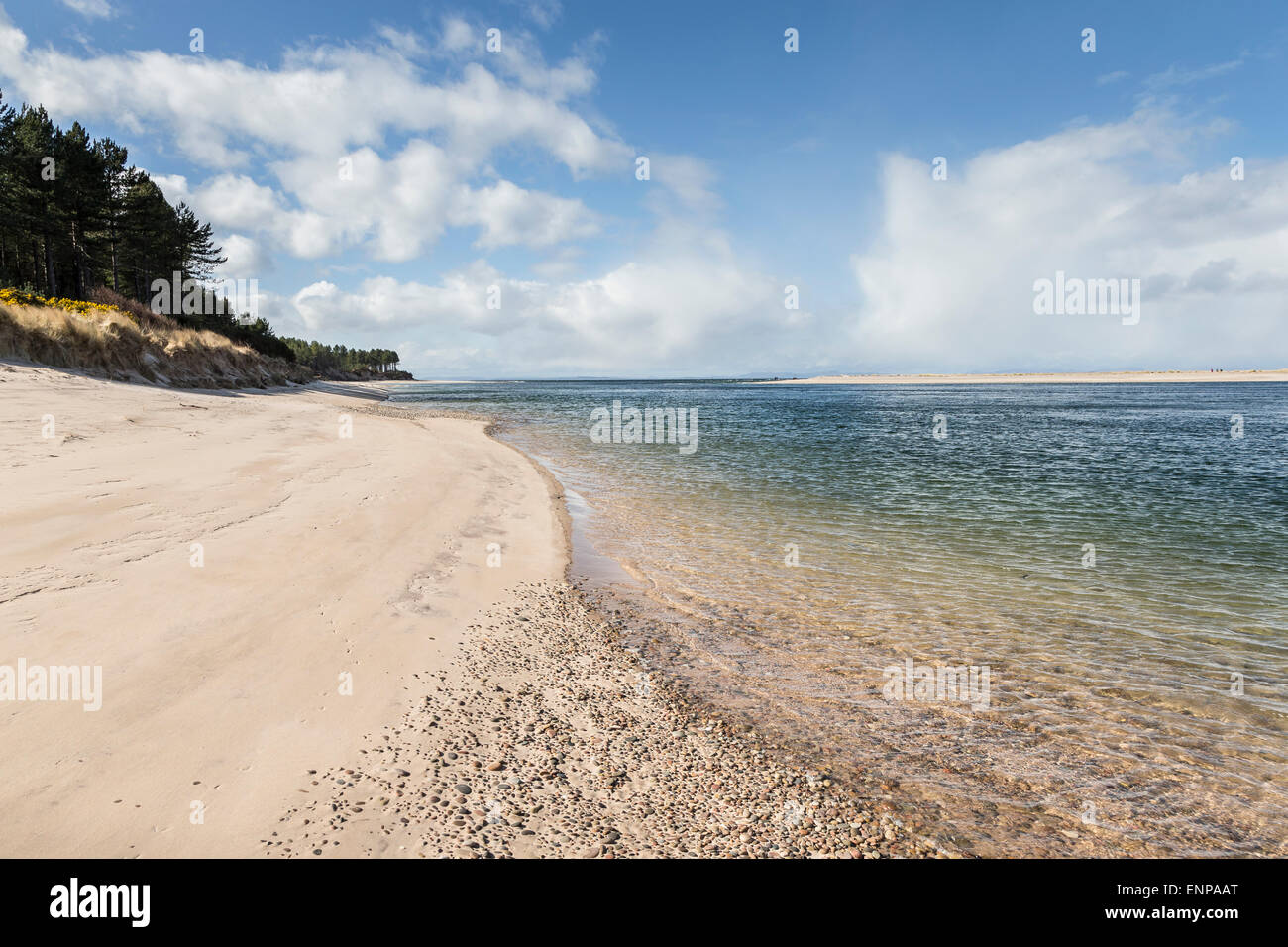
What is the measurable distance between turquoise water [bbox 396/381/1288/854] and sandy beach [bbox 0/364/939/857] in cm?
122

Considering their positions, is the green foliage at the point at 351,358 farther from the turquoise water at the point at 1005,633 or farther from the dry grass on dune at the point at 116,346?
the turquoise water at the point at 1005,633

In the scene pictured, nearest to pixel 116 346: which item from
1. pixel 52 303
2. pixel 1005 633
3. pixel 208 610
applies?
pixel 52 303

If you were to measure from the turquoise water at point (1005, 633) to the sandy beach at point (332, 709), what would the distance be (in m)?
1.22

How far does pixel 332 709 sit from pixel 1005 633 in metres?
8.33

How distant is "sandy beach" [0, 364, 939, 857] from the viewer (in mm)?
3398

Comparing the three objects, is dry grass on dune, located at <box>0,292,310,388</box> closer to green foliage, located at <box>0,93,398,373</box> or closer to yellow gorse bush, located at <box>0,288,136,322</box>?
yellow gorse bush, located at <box>0,288,136,322</box>

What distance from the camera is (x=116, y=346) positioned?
24.5m

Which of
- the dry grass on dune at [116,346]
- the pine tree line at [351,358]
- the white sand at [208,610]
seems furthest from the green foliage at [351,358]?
the white sand at [208,610]

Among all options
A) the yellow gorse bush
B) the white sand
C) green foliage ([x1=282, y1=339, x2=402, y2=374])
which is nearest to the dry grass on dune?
the yellow gorse bush

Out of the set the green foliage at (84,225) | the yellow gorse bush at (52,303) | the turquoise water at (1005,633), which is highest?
the green foliage at (84,225)

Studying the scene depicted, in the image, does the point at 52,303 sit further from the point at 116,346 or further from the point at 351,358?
the point at 351,358

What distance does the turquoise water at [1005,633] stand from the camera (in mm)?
4590

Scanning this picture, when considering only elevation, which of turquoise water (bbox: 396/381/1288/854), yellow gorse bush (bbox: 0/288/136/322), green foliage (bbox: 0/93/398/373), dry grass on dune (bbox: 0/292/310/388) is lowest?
turquoise water (bbox: 396/381/1288/854)
